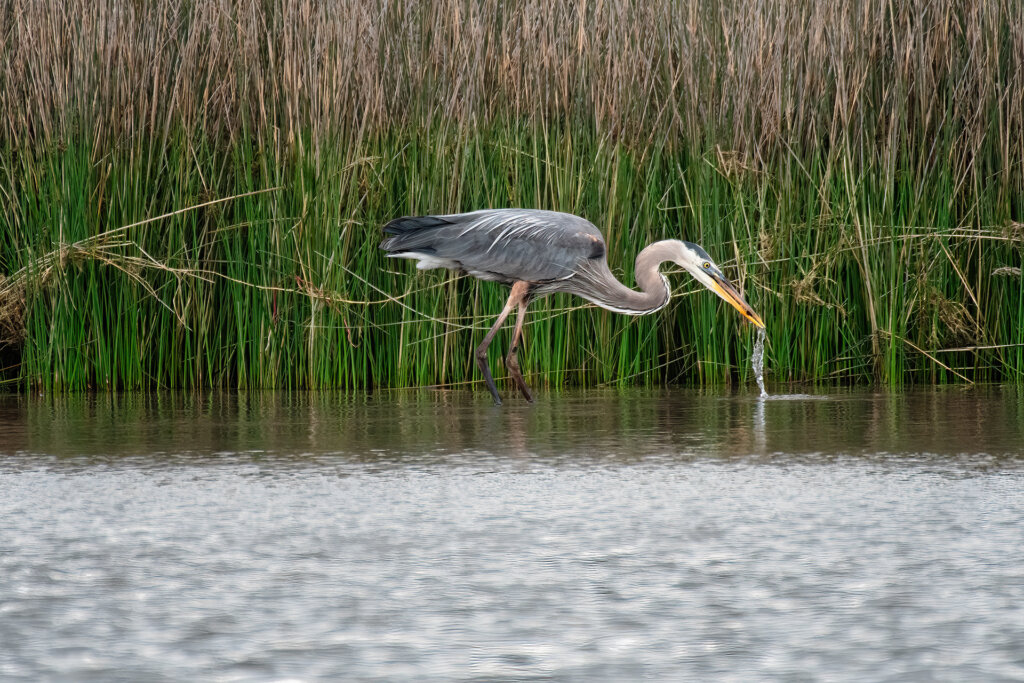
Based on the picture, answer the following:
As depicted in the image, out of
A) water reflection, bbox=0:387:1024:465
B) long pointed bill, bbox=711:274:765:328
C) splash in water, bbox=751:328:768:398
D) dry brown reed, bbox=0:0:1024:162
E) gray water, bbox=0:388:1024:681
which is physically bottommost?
gray water, bbox=0:388:1024:681

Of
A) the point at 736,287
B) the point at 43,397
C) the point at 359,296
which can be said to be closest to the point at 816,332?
the point at 736,287

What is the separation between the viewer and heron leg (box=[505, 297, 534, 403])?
23.6 feet

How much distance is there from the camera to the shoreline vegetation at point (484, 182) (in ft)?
25.8

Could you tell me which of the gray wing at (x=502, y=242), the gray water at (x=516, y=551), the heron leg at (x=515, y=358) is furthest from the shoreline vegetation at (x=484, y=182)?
the gray water at (x=516, y=551)

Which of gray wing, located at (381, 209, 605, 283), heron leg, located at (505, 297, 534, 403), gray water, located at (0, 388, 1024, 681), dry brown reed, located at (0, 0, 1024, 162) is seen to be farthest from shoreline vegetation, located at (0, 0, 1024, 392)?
gray water, located at (0, 388, 1024, 681)

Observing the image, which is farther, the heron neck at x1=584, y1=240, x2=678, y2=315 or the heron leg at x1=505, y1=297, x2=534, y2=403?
the heron neck at x1=584, y1=240, x2=678, y2=315

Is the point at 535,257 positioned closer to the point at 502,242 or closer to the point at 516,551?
the point at 502,242

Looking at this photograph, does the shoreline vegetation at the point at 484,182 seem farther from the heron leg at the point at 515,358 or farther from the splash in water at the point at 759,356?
the heron leg at the point at 515,358

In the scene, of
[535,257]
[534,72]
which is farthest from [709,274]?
[534,72]

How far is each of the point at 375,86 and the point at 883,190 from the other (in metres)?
2.84

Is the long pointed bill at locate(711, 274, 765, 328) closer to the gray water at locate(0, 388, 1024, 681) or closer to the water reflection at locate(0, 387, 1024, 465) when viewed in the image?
the water reflection at locate(0, 387, 1024, 465)

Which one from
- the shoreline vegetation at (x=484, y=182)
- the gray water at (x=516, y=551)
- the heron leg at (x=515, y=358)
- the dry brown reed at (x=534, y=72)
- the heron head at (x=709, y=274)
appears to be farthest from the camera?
the dry brown reed at (x=534, y=72)

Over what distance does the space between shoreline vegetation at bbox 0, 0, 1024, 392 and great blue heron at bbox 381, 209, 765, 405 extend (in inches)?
A: 17.7

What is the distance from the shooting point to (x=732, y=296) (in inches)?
289
